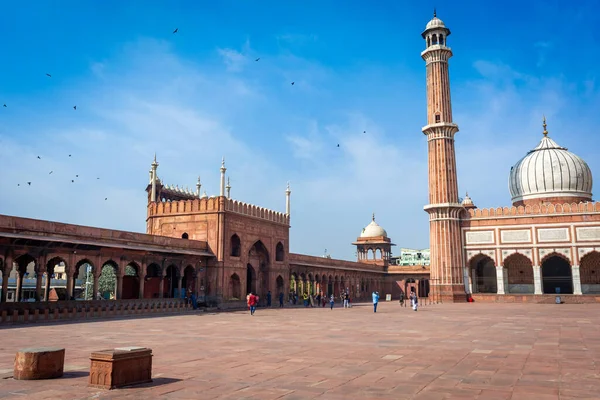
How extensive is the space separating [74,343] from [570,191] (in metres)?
38.5

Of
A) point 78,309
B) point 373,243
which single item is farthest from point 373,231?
point 78,309

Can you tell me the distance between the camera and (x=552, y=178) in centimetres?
4012

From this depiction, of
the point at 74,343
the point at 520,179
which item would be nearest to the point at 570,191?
the point at 520,179

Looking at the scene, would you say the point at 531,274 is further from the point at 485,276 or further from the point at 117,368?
the point at 117,368

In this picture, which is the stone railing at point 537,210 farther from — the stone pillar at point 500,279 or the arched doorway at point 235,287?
the arched doorway at point 235,287

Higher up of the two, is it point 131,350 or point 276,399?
point 131,350

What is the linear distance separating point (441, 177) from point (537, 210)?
6858 mm

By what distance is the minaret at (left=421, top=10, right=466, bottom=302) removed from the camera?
36875mm

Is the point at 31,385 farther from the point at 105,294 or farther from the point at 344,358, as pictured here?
the point at 105,294

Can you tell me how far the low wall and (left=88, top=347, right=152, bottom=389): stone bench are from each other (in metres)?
33.2

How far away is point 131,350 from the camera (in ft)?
20.9

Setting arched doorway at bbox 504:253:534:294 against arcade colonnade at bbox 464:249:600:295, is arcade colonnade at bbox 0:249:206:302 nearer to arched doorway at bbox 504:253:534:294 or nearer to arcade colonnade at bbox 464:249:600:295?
arcade colonnade at bbox 464:249:600:295

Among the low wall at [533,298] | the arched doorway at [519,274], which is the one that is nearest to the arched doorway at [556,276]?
the arched doorway at [519,274]

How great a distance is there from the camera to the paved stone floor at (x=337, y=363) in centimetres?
600
